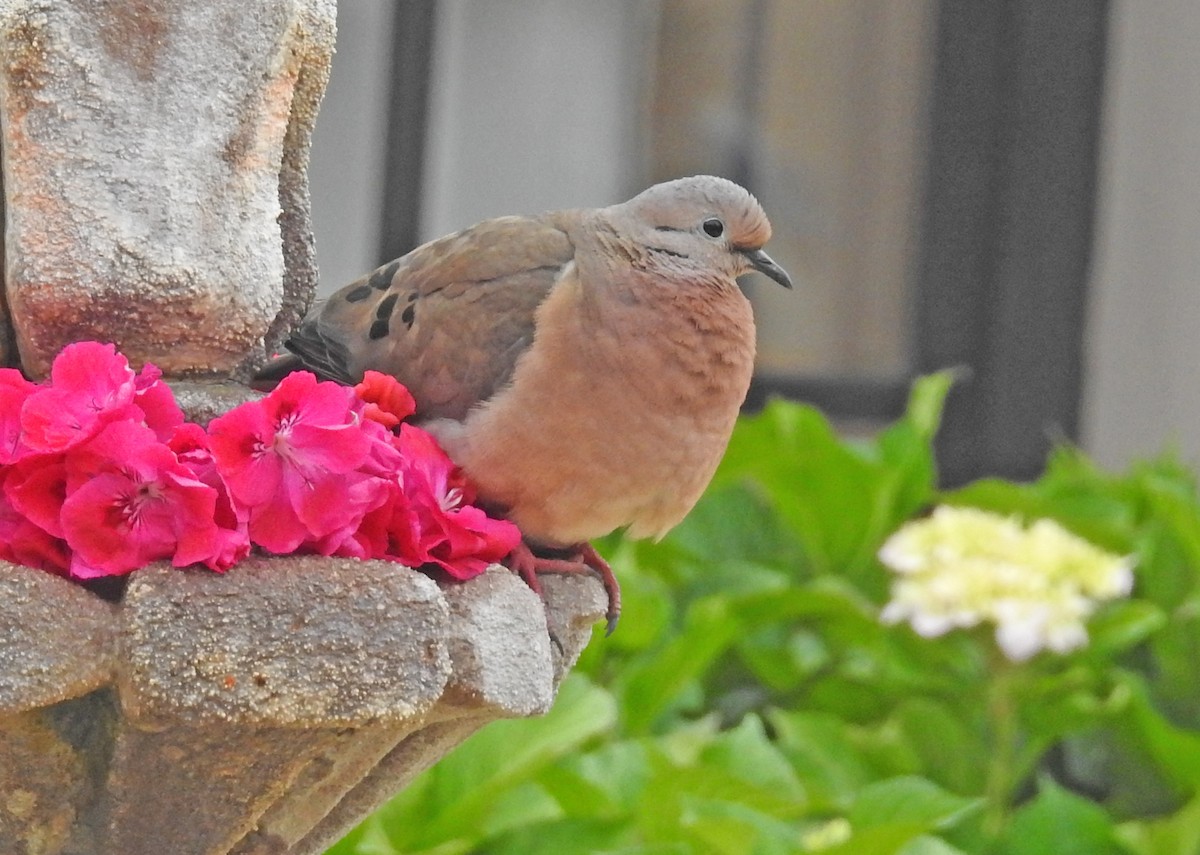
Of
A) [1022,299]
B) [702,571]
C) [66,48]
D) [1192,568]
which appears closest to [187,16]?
[66,48]

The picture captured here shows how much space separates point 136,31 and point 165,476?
0.38 meters

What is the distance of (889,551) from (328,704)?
6.69 ft

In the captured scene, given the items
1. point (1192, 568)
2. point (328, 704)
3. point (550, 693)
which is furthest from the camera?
point (1192, 568)

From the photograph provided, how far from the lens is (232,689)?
95cm

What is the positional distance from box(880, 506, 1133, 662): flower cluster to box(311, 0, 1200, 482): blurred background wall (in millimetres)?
1936

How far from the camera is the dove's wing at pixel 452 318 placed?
4.39 feet

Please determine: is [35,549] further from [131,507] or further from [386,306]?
[386,306]

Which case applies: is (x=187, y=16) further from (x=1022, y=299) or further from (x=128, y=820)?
(x=1022, y=299)

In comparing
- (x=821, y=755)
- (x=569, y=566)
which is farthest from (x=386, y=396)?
(x=821, y=755)

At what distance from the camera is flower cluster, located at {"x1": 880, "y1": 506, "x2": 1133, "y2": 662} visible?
9.02 feet

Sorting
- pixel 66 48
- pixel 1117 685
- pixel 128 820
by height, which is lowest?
pixel 1117 685

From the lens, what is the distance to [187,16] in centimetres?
120

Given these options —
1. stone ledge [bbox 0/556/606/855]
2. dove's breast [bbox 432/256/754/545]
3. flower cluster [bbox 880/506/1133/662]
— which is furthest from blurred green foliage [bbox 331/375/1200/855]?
stone ledge [bbox 0/556/606/855]

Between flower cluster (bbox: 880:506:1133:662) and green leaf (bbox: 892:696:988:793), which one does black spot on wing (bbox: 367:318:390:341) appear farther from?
green leaf (bbox: 892:696:988:793)
